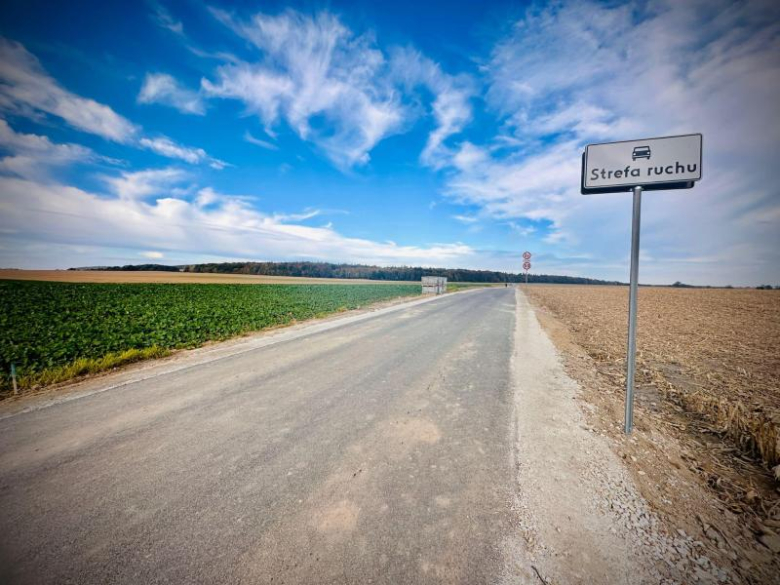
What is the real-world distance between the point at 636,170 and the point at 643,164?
0.28ft

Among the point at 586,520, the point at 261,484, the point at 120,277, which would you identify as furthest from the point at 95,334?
the point at 120,277

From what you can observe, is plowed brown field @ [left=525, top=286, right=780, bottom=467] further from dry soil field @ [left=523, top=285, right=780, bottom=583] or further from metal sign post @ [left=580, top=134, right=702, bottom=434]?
metal sign post @ [left=580, top=134, right=702, bottom=434]

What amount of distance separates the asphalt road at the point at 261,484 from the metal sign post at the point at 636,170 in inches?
96.8

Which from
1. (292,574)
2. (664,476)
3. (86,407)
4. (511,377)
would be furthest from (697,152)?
(86,407)

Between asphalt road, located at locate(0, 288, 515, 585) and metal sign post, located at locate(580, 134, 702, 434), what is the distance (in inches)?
96.8

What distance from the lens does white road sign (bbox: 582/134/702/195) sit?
3.24 m

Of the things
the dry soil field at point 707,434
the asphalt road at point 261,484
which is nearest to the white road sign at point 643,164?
the dry soil field at point 707,434

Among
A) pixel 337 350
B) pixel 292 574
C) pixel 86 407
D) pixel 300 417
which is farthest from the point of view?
pixel 337 350

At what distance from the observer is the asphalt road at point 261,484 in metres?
2.04

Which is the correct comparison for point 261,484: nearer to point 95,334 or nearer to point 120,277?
point 95,334

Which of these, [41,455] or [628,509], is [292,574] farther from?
[41,455]

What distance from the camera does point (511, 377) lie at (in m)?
5.98

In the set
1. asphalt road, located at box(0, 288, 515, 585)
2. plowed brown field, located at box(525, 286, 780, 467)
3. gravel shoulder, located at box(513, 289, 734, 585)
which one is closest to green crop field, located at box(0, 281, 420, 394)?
asphalt road, located at box(0, 288, 515, 585)

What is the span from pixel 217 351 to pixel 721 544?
929 centimetres
